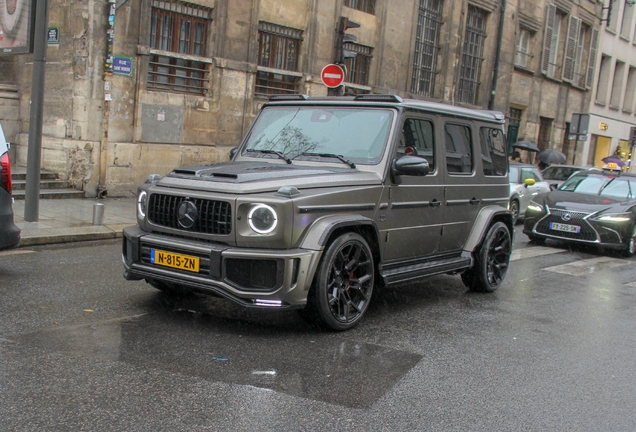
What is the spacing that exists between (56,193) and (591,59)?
3046cm

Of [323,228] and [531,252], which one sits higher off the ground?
[323,228]

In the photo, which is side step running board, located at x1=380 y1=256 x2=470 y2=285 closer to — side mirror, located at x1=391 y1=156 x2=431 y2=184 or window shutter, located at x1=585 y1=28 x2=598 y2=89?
side mirror, located at x1=391 y1=156 x2=431 y2=184

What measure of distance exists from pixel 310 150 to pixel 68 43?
31.9 ft

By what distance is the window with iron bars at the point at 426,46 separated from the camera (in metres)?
23.8

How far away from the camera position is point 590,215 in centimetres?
1195

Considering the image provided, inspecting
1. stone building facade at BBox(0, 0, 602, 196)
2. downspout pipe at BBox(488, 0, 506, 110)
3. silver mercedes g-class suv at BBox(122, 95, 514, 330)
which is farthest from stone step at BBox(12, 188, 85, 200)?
downspout pipe at BBox(488, 0, 506, 110)

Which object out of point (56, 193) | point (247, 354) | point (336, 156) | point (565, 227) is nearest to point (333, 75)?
point (565, 227)

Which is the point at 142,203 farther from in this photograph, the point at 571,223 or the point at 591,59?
the point at 591,59

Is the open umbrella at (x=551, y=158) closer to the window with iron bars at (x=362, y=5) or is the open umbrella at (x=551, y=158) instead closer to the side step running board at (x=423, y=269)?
the window with iron bars at (x=362, y=5)

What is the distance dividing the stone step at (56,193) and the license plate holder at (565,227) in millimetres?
9245

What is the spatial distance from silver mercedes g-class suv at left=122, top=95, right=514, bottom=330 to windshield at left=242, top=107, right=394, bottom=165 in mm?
13

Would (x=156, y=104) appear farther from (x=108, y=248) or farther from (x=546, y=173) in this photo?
(x=546, y=173)

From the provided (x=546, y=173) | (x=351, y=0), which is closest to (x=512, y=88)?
(x=546, y=173)

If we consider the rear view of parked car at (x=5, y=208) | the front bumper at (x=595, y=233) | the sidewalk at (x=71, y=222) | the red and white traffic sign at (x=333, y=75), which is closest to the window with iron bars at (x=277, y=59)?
the red and white traffic sign at (x=333, y=75)
